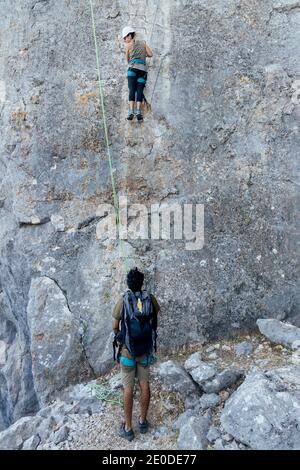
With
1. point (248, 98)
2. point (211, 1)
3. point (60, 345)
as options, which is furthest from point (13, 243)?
point (211, 1)

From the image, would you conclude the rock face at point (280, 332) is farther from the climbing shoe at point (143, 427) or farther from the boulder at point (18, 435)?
the boulder at point (18, 435)

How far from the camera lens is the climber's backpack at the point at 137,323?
181 inches

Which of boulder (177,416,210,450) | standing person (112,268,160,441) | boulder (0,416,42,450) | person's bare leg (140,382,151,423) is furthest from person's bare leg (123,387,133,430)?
boulder (0,416,42,450)

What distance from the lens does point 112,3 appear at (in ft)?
24.8

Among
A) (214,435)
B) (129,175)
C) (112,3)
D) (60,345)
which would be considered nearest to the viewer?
(214,435)

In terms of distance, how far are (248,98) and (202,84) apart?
2.73 ft

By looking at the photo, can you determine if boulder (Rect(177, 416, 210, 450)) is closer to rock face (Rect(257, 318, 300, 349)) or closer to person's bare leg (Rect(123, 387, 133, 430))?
person's bare leg (Rect(123, 387, 133, 430))

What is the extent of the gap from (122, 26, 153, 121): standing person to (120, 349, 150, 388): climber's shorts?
4.06 m

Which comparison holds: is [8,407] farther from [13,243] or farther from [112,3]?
[112,3]

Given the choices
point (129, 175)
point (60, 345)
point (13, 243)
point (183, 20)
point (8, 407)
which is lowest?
point (8, 407)

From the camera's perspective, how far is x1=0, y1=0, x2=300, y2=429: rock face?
6379mm

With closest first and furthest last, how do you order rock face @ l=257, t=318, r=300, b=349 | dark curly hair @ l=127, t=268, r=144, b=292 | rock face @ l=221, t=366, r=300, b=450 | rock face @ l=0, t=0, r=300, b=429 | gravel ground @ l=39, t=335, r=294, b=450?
1. rock face @ l=221, t=366, r=300, b=450
2. dark curly hair @ l=127, t=268, r=144, b=292
3. gravel ground @ l=39, t=335, r=294, b=450
4. rock face @ l=257, t=318, r=300, b=349
5. rock face @ l=0, t=0, r=300, b=429

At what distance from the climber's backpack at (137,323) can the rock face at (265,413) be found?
1.23m
